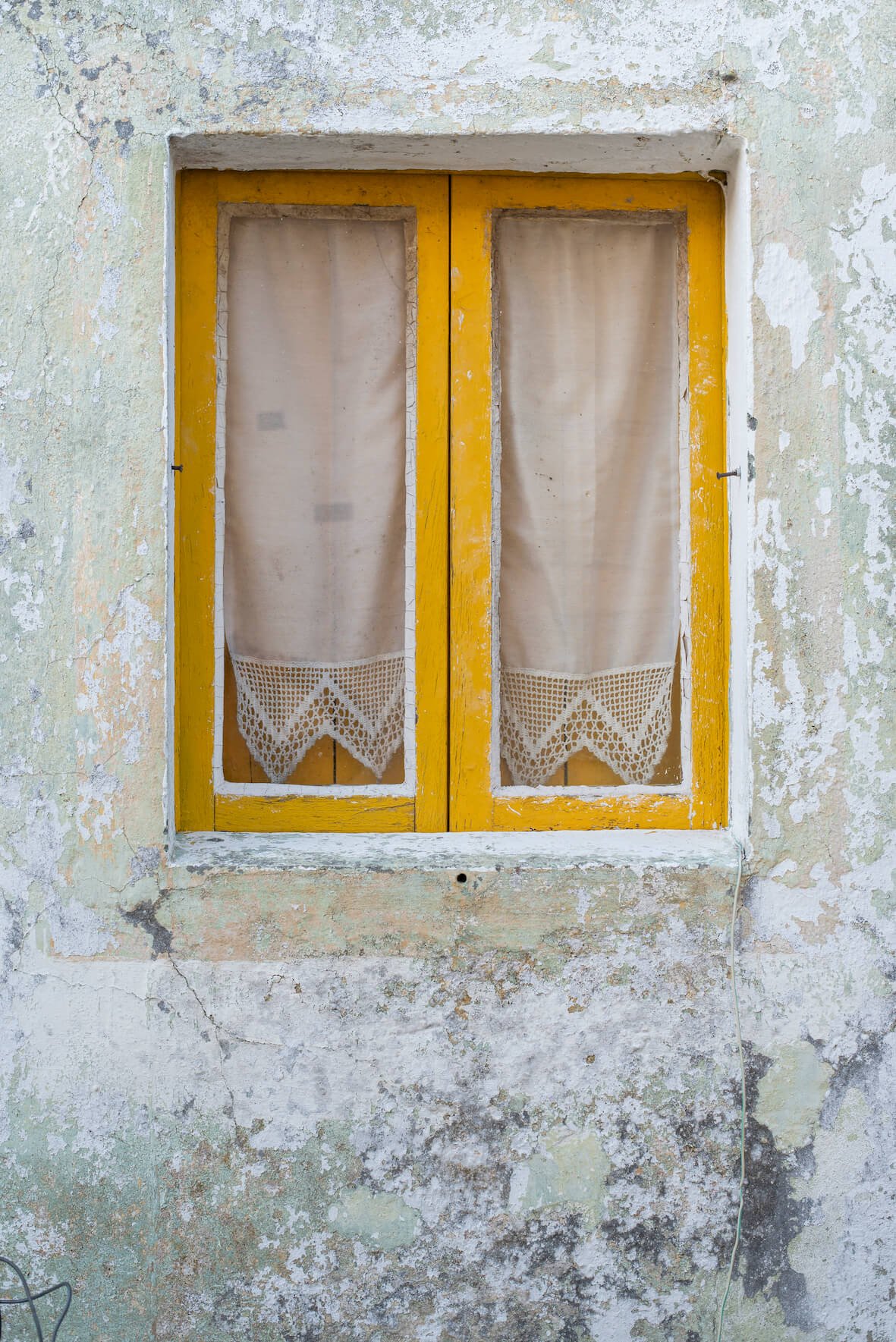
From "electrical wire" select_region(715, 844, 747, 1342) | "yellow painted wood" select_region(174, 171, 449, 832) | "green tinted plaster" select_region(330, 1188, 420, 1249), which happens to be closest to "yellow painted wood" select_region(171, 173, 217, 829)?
"yellow painted wood" select_region(174, 171, 449, 832)

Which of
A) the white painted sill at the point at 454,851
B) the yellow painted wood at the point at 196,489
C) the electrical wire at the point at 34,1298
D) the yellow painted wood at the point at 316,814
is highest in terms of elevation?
the yellow painted wood at the point at 196,489

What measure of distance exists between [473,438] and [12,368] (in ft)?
3.53

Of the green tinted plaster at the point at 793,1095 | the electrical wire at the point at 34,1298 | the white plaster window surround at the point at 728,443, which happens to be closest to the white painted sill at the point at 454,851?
the white plaster window surround at the point at 728,443

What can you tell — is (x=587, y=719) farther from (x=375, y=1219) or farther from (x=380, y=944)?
(x=375, y=1219)

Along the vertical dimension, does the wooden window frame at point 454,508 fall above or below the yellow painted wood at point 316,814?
above

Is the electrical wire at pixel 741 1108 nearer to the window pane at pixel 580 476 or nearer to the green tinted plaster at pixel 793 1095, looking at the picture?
the green tinted plaster at pixel 793 1095

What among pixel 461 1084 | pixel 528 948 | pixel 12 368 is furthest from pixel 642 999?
pixel 12 368

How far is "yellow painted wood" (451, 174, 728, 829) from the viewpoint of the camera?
252 centimetres

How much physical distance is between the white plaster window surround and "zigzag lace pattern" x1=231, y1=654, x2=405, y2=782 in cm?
22

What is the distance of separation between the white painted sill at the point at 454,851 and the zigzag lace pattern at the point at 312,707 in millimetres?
213

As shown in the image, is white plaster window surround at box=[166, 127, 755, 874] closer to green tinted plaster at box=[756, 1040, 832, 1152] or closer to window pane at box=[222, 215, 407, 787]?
window pane at box=[222, 215, 407, 787]

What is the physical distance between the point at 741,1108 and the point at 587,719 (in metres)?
0.96

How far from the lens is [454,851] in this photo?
2.38m

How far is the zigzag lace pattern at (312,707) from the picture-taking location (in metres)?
2.54
